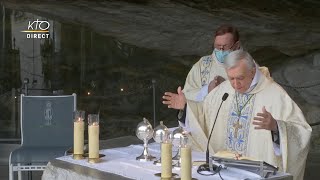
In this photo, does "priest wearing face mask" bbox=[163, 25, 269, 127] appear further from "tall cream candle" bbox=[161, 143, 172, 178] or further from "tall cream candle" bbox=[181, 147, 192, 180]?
"tall cream candle" bbox=[181, 147, 192, 180]

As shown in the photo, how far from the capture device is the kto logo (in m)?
8.57

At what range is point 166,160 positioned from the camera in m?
2.91

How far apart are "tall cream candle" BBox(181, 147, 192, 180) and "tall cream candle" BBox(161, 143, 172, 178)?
13 centimetres

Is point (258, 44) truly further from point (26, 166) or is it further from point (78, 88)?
point (26, 166)

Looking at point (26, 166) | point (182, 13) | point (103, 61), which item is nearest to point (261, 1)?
point (182, 13)

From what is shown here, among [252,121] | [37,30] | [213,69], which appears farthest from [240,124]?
[37,30]

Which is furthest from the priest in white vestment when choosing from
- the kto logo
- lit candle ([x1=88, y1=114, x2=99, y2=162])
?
the kto logo

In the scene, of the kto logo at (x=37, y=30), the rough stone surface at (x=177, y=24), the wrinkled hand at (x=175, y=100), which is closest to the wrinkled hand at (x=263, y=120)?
the wrinkled hand at (x=175, y=100)

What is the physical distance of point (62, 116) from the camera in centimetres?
566

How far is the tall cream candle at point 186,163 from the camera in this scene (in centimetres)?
279

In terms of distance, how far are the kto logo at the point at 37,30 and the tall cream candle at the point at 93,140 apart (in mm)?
5384

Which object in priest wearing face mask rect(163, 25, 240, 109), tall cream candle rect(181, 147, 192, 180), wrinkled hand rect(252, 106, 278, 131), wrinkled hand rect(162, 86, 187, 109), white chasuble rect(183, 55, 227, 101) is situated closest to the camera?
tall cream candle rect(181, 147, 192, 180)

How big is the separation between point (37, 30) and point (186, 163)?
6114 mm

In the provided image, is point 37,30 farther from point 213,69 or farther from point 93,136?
point 93,136
